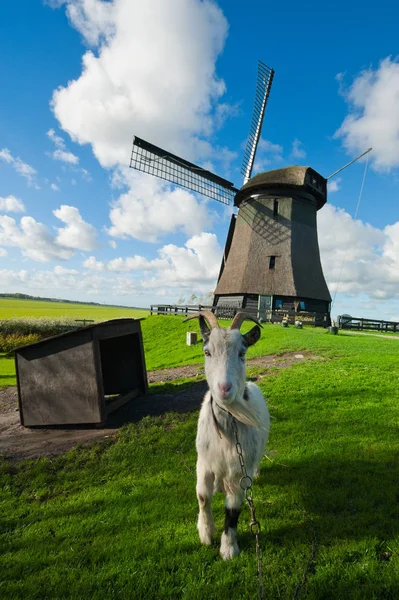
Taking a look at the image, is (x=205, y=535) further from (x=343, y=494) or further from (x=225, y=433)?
(x=343, y=494)

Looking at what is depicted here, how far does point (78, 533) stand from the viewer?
353cm

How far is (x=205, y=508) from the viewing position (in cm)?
331

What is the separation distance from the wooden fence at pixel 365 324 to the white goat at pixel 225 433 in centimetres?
2782

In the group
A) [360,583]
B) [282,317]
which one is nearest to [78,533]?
[360,583]

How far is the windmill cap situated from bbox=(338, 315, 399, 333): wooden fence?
37.1ft

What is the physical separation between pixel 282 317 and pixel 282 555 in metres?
22.3

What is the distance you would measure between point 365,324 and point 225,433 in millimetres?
30011

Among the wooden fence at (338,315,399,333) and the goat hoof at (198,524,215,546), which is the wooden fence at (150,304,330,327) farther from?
the goat hoof at (198,524,215,546)

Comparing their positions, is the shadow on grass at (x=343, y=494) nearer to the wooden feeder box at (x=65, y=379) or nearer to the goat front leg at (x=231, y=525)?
the goat front leg at (x=231, y=525)

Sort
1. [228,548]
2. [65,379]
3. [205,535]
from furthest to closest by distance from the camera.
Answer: [65,379], [205,535], [228,548]

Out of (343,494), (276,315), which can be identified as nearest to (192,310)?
(276,315)

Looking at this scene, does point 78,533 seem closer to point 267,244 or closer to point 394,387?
point 394,387

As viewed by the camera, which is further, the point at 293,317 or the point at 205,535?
the point at 293,317

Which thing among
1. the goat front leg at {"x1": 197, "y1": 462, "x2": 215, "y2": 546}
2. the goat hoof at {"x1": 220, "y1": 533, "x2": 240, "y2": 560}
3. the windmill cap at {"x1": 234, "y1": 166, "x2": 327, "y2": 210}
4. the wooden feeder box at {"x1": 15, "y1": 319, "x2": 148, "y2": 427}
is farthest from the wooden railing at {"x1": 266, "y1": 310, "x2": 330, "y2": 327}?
the goat hoof at {"x1": 220, "y1": 533, "x2": 240, "y2": 560}
